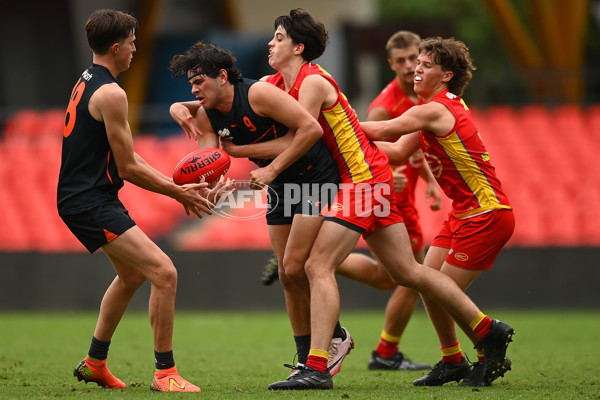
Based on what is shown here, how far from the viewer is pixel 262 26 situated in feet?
72.3

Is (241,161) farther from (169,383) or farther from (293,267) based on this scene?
(169,383)

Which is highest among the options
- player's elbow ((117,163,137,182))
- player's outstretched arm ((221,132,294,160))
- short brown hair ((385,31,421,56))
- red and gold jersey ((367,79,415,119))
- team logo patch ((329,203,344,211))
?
short brown hair ((385,31,421,56))

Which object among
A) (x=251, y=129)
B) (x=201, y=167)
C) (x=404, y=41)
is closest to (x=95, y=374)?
(x=201, y=167)

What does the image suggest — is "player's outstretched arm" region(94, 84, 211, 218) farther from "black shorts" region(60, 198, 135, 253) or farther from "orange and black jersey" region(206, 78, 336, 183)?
"orange and black jersey" region(206, 78, 336, 183)

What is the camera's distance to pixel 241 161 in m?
15.5

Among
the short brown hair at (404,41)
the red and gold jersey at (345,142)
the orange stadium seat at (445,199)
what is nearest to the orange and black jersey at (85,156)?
the red and gold jersey at (345,142)

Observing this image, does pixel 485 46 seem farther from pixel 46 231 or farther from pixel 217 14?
pixel 46 231

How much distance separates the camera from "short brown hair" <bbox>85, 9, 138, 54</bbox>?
17.7 ft

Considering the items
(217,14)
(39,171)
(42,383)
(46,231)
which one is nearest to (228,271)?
(46,231)

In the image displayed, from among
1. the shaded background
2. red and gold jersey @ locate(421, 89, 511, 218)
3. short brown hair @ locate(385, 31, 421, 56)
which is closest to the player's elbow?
red and gold jersey @ locate(421, 89, 511, 218)

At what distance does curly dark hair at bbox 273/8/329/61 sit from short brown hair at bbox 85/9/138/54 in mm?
1041

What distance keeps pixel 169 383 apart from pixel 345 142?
1.95 meters

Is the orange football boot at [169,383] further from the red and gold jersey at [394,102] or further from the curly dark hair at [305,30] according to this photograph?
the red and gold jersey at [394,102]

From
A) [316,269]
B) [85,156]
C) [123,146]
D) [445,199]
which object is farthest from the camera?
[445,199]
